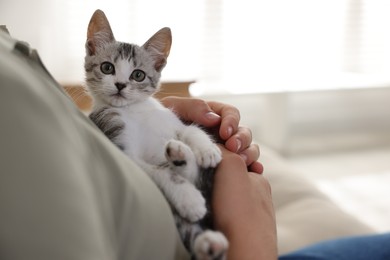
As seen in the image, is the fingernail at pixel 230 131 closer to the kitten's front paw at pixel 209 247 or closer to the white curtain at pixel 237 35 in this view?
the kitten's front paw at pixel 209 247

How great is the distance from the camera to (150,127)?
0.87m

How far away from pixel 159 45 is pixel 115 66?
0.11m

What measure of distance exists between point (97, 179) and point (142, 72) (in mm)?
472

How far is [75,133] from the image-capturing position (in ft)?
1.57

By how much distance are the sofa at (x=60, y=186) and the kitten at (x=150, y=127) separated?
13 cm

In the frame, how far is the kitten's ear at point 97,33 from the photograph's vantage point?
888 mm

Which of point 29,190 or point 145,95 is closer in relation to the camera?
point 29,190

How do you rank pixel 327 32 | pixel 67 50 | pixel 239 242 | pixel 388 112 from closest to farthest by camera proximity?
pixel 239 242 → pixel 67 50 → pixel 327 32 → pixel 388 112

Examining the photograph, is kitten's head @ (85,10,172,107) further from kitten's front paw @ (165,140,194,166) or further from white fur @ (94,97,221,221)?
kitten's front paw @ (165,140,194,166)

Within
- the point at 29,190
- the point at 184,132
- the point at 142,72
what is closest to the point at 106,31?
the point at 142,72

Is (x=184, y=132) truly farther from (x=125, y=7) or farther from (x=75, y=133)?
(x=125, y=7)

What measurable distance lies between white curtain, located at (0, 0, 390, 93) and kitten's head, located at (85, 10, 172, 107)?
1.70m

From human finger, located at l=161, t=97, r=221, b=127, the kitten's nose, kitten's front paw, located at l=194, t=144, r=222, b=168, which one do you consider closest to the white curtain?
human finger, located at l=161, t=97, r=221, b=127

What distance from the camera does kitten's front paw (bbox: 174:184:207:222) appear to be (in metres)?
0.69
